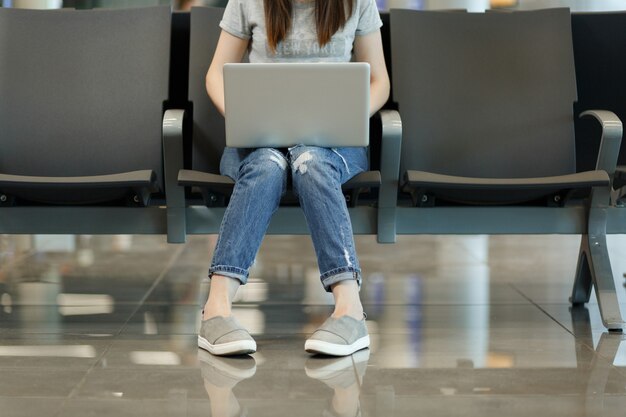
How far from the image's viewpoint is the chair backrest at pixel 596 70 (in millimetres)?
2902

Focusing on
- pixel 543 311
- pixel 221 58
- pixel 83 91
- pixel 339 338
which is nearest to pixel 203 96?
pixel 221 58

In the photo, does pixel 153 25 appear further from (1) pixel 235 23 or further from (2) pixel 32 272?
(2) pixel 32 272

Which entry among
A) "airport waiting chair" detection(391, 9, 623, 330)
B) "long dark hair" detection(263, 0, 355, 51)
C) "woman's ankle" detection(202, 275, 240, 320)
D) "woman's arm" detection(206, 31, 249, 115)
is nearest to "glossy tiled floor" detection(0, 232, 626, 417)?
"woman's ankle" detection(202, 275, 240, 320)

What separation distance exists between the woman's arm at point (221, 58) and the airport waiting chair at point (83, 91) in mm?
295

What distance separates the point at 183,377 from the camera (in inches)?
74.7

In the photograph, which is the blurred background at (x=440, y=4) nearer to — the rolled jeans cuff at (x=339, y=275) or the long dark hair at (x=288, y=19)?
the long dark hair at (x=288, y=19)

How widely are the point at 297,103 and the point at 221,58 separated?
477mm

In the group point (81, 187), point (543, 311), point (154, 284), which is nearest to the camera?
point (81, 187)

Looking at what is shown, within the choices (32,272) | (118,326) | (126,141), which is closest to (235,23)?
(126,141)

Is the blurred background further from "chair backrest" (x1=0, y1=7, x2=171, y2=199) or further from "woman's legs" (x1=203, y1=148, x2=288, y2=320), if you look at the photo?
"woman's legs" (x1=203, y1=148, x2=288, y2=320)

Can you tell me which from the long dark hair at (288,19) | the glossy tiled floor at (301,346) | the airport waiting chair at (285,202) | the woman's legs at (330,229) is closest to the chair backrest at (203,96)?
the airport waiting chair at (285,202)

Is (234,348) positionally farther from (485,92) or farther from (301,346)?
(485,92)

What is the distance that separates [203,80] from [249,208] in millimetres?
779

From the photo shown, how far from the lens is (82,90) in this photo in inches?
109
